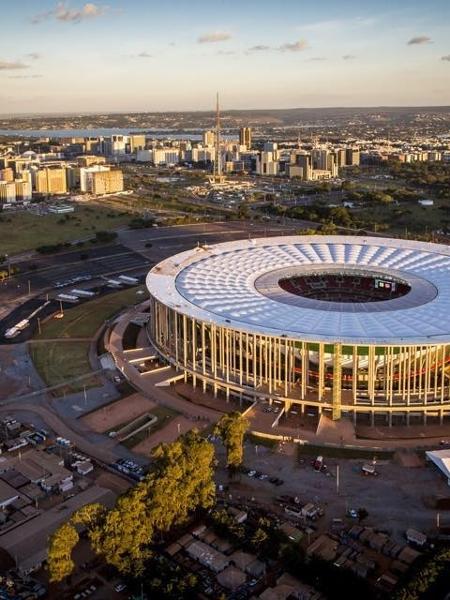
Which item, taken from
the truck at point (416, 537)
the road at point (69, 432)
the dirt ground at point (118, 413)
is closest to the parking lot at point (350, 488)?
the truck at point (416, 537)

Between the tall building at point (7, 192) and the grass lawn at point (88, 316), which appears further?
the tall building at point (7, 192)

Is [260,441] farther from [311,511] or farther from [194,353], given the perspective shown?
[194,353]

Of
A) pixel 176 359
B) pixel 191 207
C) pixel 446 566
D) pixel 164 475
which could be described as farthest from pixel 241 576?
pixel 191 207

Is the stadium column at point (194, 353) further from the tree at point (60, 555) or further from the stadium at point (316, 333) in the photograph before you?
the tree at point (60, 555)

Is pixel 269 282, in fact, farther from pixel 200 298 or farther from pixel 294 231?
pixel 294 231

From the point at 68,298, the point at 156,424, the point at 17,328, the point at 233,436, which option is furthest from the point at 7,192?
the point at 233,436
